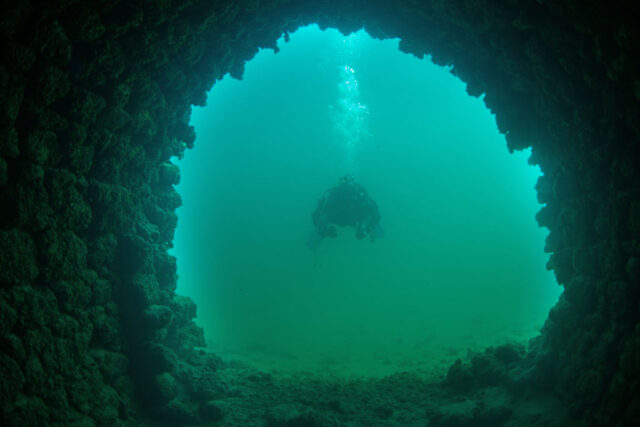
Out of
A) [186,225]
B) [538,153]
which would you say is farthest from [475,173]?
[538,153]

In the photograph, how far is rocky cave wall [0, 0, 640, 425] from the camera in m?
3.86

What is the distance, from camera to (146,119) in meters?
6.33

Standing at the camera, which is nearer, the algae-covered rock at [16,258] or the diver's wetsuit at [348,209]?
the algae-covered rock at [16,258]

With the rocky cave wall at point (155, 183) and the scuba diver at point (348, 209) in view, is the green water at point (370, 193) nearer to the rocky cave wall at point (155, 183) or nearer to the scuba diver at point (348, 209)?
the scuba diver at point (348, 209)

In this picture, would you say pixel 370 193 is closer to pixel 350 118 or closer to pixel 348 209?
pixel 350 118

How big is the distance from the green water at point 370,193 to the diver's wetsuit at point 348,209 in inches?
395

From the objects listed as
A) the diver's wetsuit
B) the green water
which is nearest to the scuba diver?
the diver's wetsuit

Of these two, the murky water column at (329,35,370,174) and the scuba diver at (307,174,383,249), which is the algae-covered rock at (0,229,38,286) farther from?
the murky water column at (329,35,370,174)

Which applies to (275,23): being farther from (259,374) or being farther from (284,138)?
(284,138)

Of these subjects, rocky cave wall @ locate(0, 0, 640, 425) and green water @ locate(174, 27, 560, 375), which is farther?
green water @ locate(174, 27, 560, 375)

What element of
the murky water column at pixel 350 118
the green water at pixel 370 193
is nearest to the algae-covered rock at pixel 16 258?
the green water at pixel 370 193

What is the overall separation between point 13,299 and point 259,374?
217 inches

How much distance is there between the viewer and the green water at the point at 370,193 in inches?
1372

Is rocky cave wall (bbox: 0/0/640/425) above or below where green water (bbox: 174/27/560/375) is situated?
below
